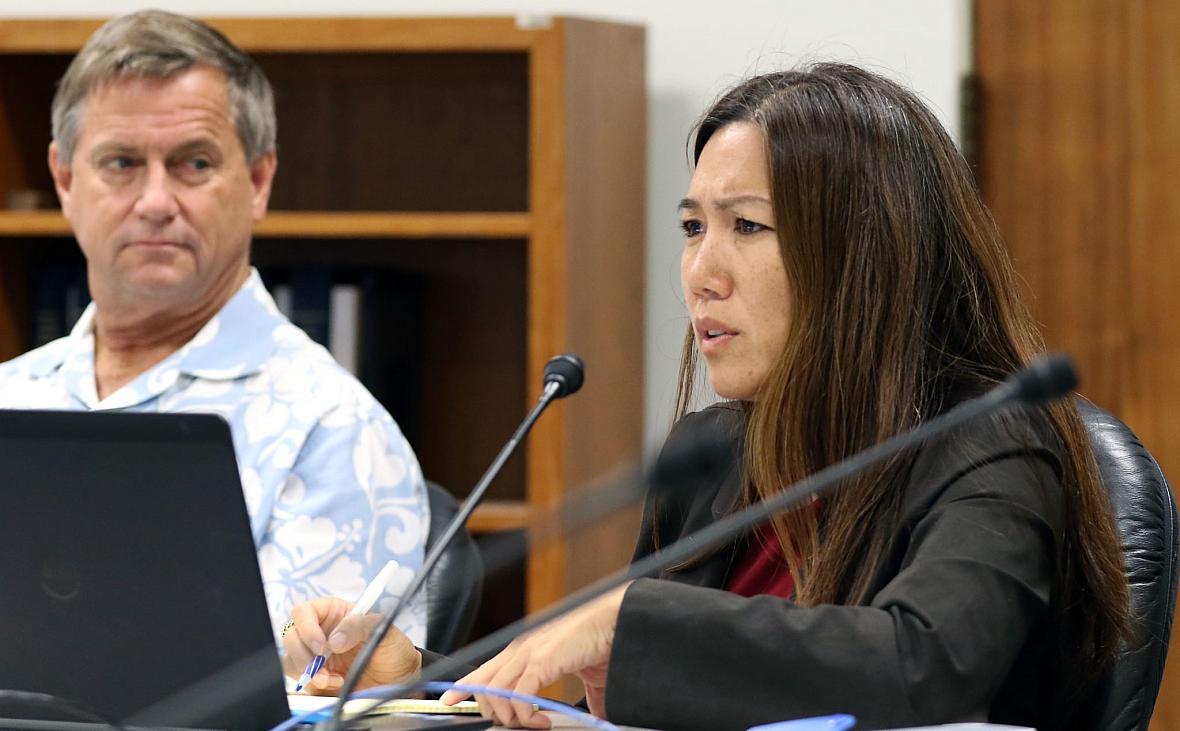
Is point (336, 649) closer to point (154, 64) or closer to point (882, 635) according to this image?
point (882, 635)

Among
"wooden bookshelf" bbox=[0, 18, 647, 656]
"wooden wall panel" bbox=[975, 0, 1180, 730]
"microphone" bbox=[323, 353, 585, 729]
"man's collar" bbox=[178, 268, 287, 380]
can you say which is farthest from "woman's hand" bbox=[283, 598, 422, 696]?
"wooden wall panel" bbox=[975, 0, 1180, 730]

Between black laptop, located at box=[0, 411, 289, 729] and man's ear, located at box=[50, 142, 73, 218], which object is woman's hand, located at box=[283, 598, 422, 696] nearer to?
black laptop, located at box=[0, 411, 289, 729]

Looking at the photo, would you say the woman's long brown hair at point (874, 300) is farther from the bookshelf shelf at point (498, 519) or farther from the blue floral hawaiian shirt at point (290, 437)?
the bookshelf shelf at point (498, 519)

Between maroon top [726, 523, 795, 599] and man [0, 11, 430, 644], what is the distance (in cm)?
56

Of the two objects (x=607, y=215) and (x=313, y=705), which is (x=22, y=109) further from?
(x=313, y=705)

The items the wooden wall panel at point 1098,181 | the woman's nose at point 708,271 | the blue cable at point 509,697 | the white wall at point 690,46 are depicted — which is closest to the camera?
the blue cable at point 509,697

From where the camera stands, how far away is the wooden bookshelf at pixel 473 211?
7.81ft

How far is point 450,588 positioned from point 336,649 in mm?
622

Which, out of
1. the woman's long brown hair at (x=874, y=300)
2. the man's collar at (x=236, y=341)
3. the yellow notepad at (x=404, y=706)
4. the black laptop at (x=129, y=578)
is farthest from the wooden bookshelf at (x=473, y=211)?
the black laptop at (x=129, y=578)

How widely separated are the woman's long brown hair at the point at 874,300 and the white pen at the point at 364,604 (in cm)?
33

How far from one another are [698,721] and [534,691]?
0.11 metres

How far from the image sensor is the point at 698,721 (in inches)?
40.4

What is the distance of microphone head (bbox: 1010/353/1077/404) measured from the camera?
0.87 m

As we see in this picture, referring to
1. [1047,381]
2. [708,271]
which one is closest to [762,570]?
[708,271]
